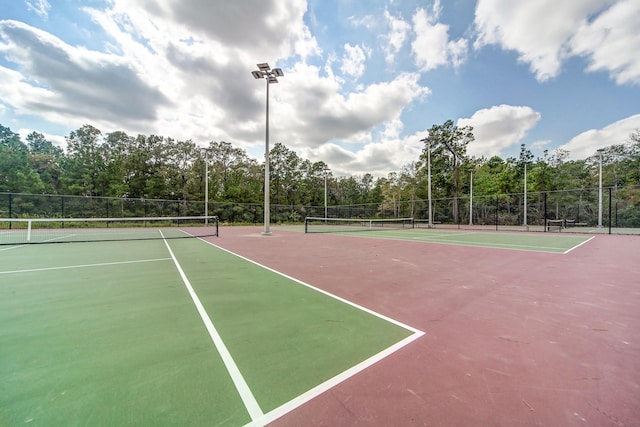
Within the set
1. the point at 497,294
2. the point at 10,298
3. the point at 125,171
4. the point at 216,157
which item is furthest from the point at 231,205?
the point at 497,294

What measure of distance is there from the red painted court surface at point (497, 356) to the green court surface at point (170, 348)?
0.28m

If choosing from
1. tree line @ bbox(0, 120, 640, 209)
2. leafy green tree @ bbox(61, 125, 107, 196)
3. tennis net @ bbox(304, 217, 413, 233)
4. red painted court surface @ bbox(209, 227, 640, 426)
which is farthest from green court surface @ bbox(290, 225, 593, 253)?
leafy green tree @ bbox(61, 125, 107, 196)

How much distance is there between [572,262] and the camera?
6902mm

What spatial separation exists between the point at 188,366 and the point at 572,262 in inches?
364

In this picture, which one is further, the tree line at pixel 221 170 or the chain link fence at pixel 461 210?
the tree line at pixel 221 170

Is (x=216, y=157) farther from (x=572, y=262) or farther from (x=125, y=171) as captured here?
(x=572, y=262)

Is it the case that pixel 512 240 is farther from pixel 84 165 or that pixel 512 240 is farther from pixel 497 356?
pixel 84 165

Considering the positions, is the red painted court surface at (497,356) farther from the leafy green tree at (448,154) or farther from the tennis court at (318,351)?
the leafy green tree at (448,154)

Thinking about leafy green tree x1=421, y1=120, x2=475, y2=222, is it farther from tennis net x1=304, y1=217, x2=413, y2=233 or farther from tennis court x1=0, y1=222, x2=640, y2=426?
tennis court x1=0, y1=222, x2=640, y2=426

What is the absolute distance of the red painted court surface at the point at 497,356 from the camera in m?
1.68

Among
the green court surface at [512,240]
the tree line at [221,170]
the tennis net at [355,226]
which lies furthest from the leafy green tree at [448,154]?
the green court surface at [512,240]

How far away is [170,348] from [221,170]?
4390 cm

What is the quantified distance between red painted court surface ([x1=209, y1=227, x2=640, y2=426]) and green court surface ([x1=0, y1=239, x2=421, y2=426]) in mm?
281

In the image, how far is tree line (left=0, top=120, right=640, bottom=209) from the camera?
33.8 meters
